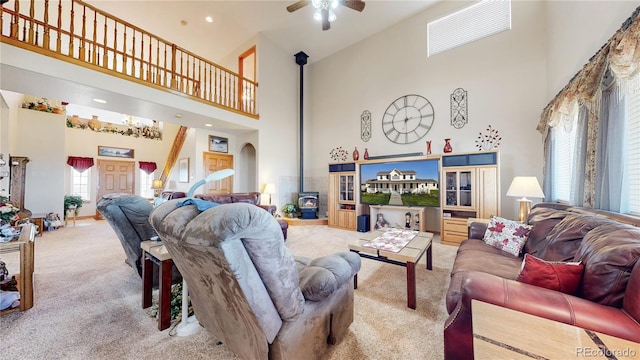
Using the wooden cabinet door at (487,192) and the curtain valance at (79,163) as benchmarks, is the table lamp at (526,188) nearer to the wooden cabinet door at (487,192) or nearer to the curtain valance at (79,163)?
the wooden cabinet door at (487,192)

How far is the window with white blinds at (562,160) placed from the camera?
2896 millimetres

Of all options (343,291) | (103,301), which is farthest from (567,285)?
(103,301)

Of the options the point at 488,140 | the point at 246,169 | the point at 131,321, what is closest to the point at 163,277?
the point at 131,321

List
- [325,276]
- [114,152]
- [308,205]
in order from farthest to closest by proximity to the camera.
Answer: [114,152] < [308,205] < [325,276]

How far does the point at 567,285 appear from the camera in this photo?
3.62 ft

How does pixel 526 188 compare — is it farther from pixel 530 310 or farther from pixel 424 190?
pixel 530 310

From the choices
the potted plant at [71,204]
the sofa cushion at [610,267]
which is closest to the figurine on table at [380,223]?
the sofa cushion at [610,267]

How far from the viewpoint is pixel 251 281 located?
93 cm

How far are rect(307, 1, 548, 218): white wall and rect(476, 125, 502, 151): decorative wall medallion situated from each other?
0.09 meters

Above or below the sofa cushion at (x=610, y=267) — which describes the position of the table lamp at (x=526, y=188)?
above

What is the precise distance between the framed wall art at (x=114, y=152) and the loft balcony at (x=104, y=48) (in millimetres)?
2738

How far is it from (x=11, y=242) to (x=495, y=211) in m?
5.64

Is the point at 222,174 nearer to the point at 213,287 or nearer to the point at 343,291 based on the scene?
the point at 213,287

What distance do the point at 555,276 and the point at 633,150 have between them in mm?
1741
